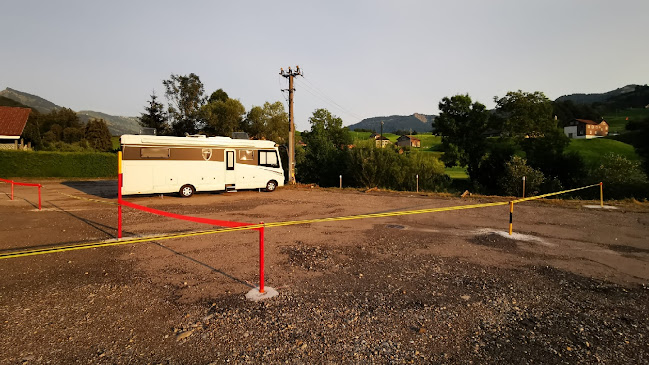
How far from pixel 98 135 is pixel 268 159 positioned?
5121cm

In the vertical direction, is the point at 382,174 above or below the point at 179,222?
above

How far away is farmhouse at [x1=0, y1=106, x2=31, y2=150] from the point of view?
31188 millimetres

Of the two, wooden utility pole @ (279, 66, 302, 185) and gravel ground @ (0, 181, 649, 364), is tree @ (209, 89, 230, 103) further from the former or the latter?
gravel ground @ (0, 181, 649, 364)

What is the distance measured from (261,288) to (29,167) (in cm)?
3271

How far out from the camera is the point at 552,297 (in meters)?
4.43

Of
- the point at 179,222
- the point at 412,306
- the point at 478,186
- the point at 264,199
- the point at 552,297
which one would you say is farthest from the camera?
the point at 478,186

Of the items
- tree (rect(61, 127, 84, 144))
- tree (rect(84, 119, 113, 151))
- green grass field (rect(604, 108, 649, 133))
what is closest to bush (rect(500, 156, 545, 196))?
tree (rect(84, 119, 113, 151))

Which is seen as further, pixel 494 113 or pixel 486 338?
pixel 494 113

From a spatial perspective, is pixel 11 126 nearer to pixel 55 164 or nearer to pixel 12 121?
pixel 12 121

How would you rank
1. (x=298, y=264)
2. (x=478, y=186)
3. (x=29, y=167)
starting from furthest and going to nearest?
(x=478, y=186) → (x=29, y=167) → (x=298, y=264)

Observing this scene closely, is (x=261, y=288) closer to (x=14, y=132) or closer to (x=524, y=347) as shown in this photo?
(x=524, y=347)

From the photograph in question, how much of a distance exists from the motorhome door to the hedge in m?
19.8

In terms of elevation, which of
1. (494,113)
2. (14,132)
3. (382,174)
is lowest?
(382,174)

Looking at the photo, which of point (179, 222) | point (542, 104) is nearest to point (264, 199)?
point (179, 222)
